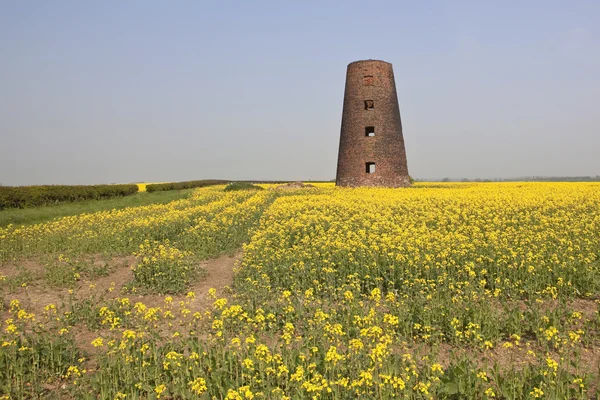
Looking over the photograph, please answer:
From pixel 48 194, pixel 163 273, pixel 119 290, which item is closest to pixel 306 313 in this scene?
pixel 163 273

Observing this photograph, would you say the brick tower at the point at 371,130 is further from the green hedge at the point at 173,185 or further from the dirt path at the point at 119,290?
the green hedge at the point at 173,185

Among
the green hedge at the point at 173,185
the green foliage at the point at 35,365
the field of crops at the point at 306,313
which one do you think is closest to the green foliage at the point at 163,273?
the field of crops at the point at 306,313

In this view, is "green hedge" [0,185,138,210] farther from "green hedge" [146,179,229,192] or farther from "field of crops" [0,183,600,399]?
"field of crops" [0,183,600,399]

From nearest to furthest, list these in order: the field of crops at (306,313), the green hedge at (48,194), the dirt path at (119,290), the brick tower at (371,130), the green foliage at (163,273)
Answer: the field of crops at (306,313) < the dirt path at (119,290) < the green foliage at (163,273) < the green hedge at (48,194) < the brick tower at (371,130)

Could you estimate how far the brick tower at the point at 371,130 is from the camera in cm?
3180

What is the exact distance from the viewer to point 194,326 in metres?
7.66

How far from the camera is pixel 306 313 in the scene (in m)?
8.09

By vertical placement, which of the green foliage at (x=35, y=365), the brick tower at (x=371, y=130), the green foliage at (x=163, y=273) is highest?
the brick tower at (x=371, y=130)

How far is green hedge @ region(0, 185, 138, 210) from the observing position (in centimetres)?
2798

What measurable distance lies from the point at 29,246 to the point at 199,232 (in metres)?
5.67

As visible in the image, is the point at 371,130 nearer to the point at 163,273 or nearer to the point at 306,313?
the point at 163,273

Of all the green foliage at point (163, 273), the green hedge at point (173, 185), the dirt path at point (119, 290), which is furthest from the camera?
the green hedge at point (173, 185)

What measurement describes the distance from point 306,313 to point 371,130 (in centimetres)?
2655

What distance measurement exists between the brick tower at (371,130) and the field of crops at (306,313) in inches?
590
